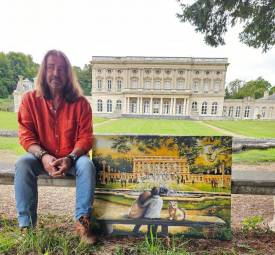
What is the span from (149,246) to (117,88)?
158 feet

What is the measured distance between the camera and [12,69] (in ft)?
174

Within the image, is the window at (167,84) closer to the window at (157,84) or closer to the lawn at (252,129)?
the window at (157,84)

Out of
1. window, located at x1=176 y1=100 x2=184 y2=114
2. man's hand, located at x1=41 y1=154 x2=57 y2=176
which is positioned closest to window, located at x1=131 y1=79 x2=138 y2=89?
window, located at x1=176 y1=100 x2=184 y2=114

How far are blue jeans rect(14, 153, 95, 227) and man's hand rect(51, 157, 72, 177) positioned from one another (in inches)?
3.0

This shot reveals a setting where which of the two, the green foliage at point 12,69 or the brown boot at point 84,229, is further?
the green foliage at point 12,69

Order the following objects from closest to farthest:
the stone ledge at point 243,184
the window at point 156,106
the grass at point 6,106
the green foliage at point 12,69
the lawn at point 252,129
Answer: the stone ledge at point 243,184 < the lawn at point 252,129 < the grass at point 6,106 < the window at point 156,106 < the green foliage at point 12,69

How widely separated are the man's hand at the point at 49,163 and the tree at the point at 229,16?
147 inches

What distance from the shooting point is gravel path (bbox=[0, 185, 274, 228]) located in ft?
10.6

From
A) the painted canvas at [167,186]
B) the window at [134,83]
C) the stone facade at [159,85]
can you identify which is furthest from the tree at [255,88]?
the painted canvas at [167,186]

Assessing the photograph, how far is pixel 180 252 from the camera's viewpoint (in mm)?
1605

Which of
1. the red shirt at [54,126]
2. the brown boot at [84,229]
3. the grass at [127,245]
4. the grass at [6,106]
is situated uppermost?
the red shirt at [54,126]

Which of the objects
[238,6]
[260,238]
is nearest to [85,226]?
[260,238]

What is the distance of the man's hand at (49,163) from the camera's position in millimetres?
1780

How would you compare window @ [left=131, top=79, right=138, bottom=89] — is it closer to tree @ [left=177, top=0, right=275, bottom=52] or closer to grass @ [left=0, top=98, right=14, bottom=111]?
grass @ [left=0, top=98, right=14, bottom=111]
